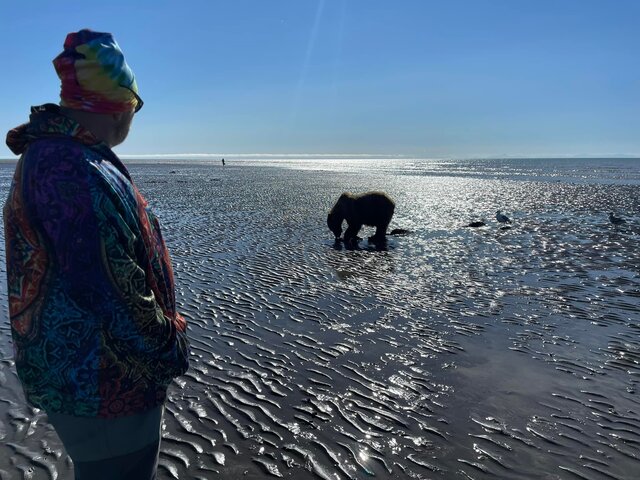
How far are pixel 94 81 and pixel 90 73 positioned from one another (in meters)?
0.04

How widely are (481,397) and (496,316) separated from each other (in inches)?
141

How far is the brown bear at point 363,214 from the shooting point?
18.7 m

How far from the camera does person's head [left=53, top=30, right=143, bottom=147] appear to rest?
2.39 meters

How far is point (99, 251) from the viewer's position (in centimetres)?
215

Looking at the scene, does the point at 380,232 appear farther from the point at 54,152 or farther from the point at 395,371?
the point at 54,152

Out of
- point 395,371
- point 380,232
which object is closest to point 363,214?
point 380,232

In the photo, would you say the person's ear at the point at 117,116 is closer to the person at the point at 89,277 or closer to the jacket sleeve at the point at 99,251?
the person at the point at 89,277

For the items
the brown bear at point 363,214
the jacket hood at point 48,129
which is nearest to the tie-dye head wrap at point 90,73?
the jacket hood at point 48,129

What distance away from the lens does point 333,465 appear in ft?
15.9

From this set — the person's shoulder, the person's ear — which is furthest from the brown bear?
the person's shoulder

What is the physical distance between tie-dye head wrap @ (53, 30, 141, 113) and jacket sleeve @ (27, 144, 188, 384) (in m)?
0.36

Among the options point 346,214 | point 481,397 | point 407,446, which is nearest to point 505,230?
point 346,214

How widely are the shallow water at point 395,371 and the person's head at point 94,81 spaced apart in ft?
12.2

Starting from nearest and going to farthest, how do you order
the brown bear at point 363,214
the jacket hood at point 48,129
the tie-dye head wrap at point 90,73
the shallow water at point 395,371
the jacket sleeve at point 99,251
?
the jacket sleeve at point 99,251
the jacket hood at point 48,129
the tie-dye head wrap at point 90,73
the shallow water at point 395,371
the brown bear at point 363,214
